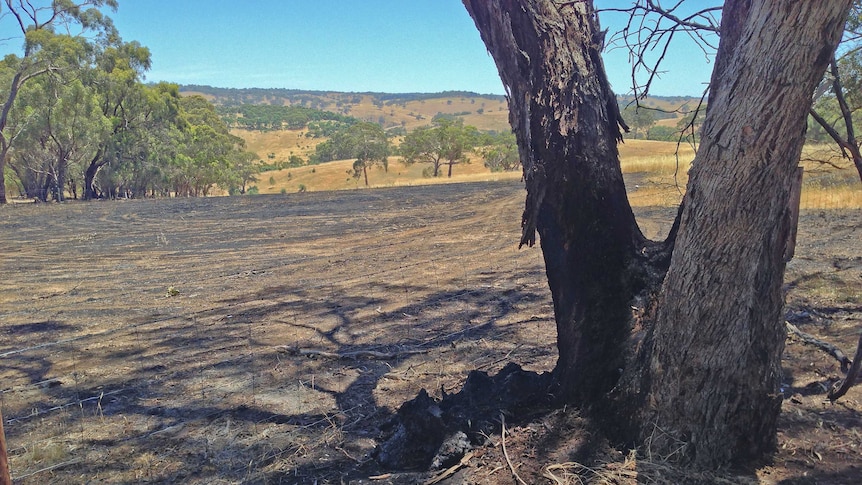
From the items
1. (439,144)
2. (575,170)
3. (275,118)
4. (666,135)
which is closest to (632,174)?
(666,135)

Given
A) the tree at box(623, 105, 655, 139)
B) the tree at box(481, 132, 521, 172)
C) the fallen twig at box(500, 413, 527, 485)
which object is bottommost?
the fallen twig at box(500, 413, 527, 485)

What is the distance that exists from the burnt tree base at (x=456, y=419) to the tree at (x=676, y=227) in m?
0.23

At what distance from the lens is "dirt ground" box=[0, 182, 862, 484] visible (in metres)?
3.20

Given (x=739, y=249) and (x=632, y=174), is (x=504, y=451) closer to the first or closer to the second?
(x=739, y=249)

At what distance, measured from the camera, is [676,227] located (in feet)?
11.1

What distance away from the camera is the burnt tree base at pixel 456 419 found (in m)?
3.24

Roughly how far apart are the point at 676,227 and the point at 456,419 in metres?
1.64

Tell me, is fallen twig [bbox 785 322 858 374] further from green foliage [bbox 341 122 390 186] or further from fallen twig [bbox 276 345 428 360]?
green foliage [bbox 341 122 390 186]

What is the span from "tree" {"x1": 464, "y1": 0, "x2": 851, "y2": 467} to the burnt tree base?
231mm

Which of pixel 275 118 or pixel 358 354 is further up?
pixel 275 118

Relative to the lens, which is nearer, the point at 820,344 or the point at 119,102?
the point at 820,344

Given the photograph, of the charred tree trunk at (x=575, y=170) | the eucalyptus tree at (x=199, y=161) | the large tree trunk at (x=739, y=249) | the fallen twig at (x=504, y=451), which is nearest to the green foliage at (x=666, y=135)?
the charred tree trunk at (x=575, y=170)

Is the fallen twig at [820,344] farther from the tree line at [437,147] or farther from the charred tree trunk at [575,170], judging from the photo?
the tree line at [437,147]

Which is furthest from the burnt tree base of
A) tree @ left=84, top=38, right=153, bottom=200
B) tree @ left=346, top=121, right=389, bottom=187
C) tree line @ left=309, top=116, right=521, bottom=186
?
tree @ left=346, top=121, right=389, bottom=187
